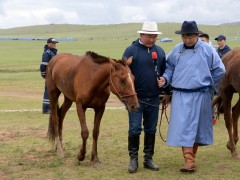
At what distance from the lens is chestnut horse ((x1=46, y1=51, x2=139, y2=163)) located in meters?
6.31

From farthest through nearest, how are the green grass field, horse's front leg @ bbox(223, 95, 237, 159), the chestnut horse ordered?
horse's front leg @ bbox(223, 95, 237, 159), the green grass field, the chestnut horse

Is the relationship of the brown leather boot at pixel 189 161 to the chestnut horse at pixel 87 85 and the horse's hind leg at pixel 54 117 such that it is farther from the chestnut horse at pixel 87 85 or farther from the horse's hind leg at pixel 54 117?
the horse's hind leg at pixel 54 117

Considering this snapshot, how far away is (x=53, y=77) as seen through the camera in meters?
8.30

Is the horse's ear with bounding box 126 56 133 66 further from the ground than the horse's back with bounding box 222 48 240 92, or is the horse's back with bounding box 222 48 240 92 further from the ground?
the horse's ear with bounding box 126 56 133 66

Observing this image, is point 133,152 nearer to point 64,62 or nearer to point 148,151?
point 148,151

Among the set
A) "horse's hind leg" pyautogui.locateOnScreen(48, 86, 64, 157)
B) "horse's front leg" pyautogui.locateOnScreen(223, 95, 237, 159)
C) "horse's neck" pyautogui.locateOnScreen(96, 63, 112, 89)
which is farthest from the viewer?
"horse's hind leg" pyautogui.locateOnScreen(48, 86, 64, 157)

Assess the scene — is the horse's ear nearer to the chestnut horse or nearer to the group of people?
the chestnut horse

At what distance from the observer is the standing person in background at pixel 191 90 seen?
20.8 ft

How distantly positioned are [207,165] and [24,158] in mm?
3068

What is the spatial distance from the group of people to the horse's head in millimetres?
231

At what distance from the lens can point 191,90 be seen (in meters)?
6.41

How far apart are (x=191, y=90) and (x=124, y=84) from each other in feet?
3.18

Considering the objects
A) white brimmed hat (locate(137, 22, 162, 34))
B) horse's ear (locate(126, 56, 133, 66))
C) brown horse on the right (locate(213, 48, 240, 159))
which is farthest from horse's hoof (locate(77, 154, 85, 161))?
brown horse on the right (locate(213, 48, 240, 159))

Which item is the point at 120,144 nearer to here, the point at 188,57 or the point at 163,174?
the point at 163,174
